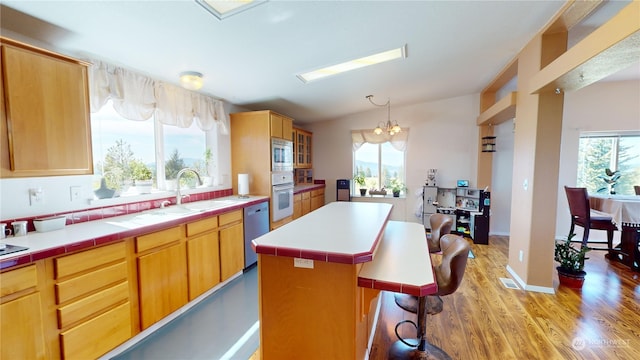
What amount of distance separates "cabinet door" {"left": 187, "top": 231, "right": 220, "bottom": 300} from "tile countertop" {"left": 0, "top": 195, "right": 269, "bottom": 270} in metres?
0.25

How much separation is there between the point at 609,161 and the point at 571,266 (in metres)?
3.00

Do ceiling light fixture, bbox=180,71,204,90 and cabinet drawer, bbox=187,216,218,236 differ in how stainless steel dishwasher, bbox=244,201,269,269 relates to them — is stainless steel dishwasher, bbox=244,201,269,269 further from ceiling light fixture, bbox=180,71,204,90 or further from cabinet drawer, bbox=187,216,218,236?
ceiling light fixture, bbox=180,71,204,90

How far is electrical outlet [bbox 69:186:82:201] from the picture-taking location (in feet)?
6.48

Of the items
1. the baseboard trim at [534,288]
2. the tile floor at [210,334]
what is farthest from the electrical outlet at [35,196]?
the baseboard trim at [534,288]

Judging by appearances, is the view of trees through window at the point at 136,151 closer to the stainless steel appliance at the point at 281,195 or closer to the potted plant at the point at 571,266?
the stainless steel appliance at the point at 281,195

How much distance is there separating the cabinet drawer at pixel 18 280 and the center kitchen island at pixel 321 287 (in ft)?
3.89

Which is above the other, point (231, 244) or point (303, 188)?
point (303, 188)

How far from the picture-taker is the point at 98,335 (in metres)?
1.64

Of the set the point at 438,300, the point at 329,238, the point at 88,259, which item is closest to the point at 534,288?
the point at 438,300

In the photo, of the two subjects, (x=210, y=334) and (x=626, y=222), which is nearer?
(x=210, y=334)

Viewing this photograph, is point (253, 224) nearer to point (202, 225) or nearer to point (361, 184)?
point (202, 225)

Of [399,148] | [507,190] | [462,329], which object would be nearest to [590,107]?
[507,190]

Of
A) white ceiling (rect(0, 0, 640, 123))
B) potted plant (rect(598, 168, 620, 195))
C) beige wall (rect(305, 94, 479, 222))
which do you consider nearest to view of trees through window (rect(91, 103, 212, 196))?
white ceiling (rect(0, 0, 640, 123))

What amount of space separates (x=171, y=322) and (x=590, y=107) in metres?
6.88
